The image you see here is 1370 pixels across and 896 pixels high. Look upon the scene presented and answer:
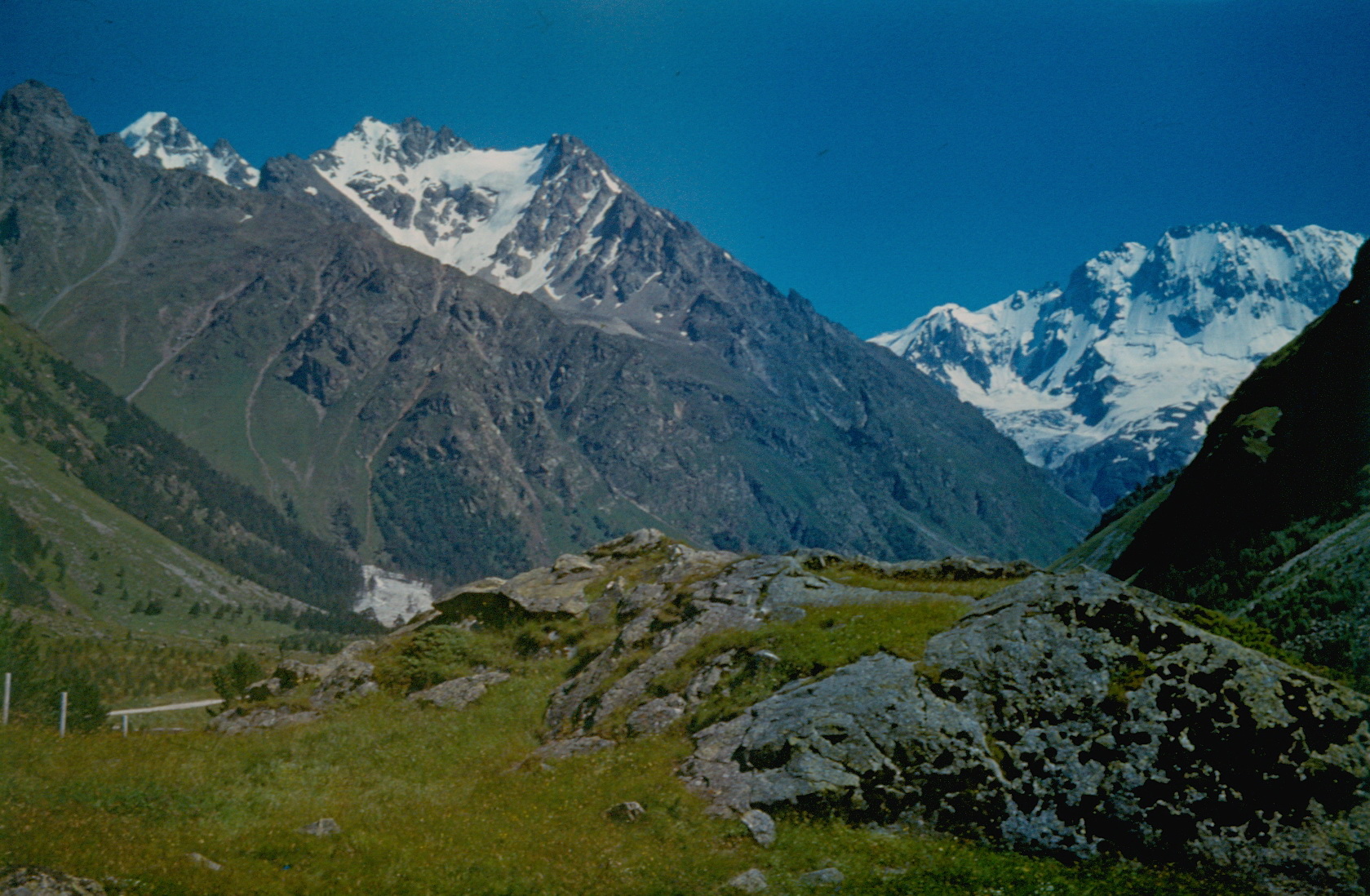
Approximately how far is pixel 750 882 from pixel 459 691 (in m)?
19.9

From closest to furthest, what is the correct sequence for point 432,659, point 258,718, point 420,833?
point 420,833 → point 258,718 → point 432,659

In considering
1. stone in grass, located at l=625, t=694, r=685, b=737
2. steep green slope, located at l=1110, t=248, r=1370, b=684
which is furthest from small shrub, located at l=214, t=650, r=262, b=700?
steep green slope, located at l=1110, t=248, r=1370, b=684

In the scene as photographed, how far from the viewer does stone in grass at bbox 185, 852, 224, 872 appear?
16413 millimetres

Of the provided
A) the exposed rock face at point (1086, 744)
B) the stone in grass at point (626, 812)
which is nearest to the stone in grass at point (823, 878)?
the exposed rock face at point (1086, 744)

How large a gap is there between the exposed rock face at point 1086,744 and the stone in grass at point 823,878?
2.80 metres

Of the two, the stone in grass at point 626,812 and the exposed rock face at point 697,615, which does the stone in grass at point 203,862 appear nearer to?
the stone in grass at point 626,812

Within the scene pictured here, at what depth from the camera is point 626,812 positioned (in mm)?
21250

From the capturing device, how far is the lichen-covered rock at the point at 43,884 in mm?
13727

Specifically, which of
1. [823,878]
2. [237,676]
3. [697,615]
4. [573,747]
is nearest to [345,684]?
[573,747]

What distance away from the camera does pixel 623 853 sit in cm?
1923

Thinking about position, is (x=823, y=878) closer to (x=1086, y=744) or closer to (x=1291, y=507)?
(x=1086, y=744)

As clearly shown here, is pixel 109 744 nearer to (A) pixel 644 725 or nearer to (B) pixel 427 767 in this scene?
(B) pixel 427 767

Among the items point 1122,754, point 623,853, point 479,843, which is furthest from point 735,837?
point 1122,754

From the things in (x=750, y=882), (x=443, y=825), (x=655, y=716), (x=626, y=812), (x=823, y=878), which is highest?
(x=655, y=716)
